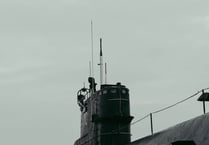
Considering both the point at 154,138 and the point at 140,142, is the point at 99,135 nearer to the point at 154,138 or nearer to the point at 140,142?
the point at 140,142

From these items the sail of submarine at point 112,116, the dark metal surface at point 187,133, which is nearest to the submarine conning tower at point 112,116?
the sail of submarine at point 112,116

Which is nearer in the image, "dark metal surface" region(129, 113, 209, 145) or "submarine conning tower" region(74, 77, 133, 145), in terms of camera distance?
"dark metal surface" region(129, 113, 209, 145)

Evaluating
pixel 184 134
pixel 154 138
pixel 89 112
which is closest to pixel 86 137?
pixel 89 112

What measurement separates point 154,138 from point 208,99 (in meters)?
3.56

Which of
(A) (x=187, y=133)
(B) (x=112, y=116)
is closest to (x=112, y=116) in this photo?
(B) (x=112, y=116)

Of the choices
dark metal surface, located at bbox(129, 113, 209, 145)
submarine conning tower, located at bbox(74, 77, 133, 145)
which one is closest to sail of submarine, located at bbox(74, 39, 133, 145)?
submarine conning tower, located at bbox(74, 77, 133, 145)

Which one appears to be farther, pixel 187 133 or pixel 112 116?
pixel 112 116

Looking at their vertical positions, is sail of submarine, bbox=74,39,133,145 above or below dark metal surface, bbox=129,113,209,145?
above

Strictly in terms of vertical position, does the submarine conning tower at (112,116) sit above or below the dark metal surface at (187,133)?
above

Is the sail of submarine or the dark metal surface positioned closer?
the dark metal surface

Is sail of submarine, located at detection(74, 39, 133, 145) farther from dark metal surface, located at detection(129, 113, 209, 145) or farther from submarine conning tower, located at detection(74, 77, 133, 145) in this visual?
dark metal surface, located at detection(129, 113, 209, 145)

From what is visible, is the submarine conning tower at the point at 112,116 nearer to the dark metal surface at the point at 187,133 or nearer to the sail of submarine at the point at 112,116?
the sail of submarine at the point at 112,116

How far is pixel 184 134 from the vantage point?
16.2 meters

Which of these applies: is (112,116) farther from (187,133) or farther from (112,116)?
(187,133)
